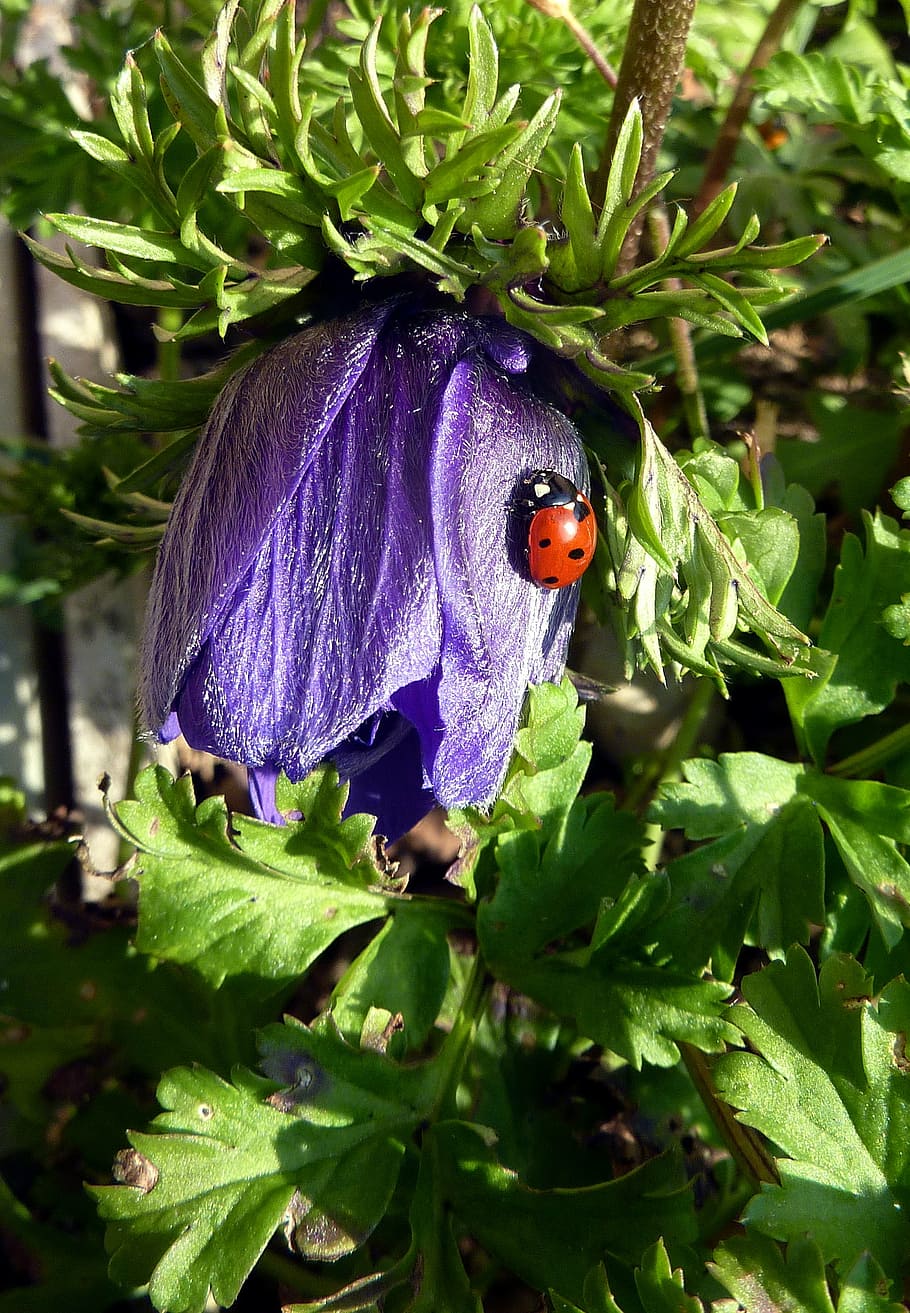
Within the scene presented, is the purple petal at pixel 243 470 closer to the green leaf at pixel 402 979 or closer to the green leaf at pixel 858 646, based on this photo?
the green leaf at pixel 402 979

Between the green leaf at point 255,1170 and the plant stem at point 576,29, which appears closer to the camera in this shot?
the green leaf at point 255,1170

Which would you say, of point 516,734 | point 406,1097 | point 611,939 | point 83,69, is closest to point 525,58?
point 83,69

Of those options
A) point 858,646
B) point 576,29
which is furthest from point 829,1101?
point 576,29

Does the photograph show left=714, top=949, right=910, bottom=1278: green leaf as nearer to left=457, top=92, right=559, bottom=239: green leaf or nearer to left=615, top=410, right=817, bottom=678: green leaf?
left=615, top=410, right=817, bottom=678: green leaf

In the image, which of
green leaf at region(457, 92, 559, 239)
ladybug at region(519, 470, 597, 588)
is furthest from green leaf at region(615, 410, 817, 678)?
green leaf at region(457, 92, 559, 239)

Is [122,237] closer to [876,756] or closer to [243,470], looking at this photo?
[243,470]

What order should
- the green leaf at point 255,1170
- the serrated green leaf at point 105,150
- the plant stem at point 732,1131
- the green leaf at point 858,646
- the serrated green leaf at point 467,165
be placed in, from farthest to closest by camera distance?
the green leaf at point 858,646
the plant stem at point 732,1131
the green leaf at point 255,1170
the serrated green leaf at point 105,150
the serrated green leaf at point 467,165

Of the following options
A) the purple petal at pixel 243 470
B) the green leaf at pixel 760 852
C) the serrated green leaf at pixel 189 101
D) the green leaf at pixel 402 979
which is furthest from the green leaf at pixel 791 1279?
the serrated green leaf at pixel 189 101
